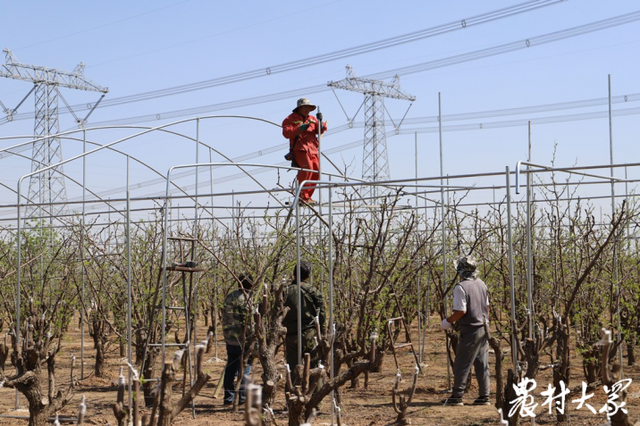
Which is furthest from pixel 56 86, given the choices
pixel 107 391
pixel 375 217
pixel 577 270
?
pixel 577 270

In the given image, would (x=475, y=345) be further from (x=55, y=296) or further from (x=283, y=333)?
(x=55, y=296)

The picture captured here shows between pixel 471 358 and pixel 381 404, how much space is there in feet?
3.18

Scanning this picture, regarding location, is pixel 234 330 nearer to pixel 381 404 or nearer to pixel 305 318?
pixel 305 318

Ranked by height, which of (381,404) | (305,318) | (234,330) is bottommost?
(381,404)

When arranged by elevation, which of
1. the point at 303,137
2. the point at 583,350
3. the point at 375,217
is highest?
the point at 303,137

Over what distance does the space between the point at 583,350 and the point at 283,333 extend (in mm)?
2584

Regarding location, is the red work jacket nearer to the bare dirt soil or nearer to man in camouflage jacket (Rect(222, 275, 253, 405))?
man in camouflage jacket (Rect(222, 275, 253, 405))

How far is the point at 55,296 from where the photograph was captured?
10445 millimetres

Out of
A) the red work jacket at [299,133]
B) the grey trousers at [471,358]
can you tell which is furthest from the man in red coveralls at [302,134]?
the grey trousers at [471,358]

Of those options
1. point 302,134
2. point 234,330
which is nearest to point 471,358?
point 234,330

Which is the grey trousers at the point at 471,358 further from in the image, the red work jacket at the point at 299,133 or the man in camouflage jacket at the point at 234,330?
the red work jacket at the point at 299,133

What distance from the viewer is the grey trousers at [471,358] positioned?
24.0ft

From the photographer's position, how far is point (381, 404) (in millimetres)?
7629

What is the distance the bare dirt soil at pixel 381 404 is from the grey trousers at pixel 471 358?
7.6 inches
